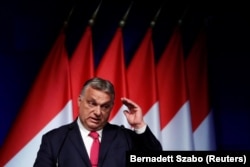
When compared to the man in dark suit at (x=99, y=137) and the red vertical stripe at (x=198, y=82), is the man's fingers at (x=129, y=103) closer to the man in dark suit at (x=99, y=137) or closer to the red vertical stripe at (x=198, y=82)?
the man in dark suit at (x=99, y=137)

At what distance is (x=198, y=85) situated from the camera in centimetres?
262

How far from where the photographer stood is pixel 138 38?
259cm

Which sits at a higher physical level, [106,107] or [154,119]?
[154,119]

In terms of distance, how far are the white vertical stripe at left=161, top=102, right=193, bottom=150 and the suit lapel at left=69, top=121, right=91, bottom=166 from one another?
2.93ft

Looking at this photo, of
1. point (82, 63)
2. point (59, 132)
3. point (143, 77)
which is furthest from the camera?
point (143, 77)

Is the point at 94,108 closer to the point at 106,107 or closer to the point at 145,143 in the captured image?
the point at 106,107

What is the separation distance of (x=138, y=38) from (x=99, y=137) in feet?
3.36

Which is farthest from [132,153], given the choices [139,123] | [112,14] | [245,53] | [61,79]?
[245,53]

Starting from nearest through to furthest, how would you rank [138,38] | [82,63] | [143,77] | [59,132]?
[59,132], [82,63], [143,77], [138,38]

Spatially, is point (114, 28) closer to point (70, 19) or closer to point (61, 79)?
point (70, 19)

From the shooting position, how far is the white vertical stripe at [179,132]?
8.05 feet

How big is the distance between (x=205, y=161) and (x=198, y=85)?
108 cm

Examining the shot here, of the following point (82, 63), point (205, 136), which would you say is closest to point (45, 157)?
point (82, 63)

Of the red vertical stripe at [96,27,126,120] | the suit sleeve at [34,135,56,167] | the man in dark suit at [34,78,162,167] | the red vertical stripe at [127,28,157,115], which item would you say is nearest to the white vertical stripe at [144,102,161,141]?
the red vertical stripe at [127,28,157,115]
